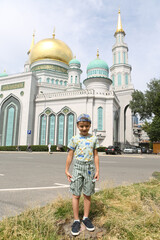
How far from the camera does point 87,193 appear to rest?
2230 millimetres

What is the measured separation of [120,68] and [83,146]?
38609mm

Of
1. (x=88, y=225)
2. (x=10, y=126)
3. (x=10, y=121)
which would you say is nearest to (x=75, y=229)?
(x=88, y=225)

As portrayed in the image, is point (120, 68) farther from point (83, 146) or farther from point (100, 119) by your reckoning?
point (83, 146)

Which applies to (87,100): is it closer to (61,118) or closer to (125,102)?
(61,118)

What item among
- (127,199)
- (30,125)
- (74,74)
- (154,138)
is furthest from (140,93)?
(127,199)

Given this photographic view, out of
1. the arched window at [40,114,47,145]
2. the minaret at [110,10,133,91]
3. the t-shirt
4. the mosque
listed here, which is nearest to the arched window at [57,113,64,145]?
the mosque

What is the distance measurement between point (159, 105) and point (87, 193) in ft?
96.8

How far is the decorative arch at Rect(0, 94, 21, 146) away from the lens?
33.8 meters

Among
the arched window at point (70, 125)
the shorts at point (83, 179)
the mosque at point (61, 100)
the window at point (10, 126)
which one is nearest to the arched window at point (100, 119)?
the mosque at point (61, 100)

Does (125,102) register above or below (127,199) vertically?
above

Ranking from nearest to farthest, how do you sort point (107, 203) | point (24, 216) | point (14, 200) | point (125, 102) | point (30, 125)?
1. point (24, 216)
2. point (107, 203)
3. point (14, 200)
4. point (30, 125)
5. point (125, 102)

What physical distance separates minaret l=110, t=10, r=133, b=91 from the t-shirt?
1453 inches

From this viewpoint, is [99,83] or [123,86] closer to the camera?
[99,83]

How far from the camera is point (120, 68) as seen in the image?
3838 cm
